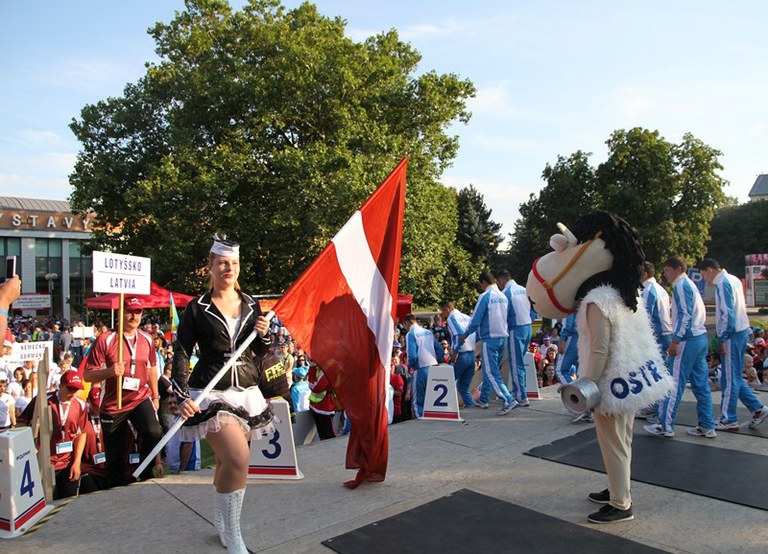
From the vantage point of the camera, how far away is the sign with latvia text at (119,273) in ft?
17.1

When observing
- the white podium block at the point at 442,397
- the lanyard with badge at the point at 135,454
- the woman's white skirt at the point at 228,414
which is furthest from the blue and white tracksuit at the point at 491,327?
the woman's white skirt at the point at 228,414

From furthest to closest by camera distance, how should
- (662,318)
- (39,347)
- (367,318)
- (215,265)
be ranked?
1. (39,347)
2. (662,318)
3. (367,318)
4. (215,265)

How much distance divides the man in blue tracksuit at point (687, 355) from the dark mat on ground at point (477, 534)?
242cm

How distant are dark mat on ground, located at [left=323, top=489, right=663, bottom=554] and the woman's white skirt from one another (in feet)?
3.03

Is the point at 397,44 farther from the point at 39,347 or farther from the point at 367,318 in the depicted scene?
the point at 367,318

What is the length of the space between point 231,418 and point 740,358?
5.71 metres

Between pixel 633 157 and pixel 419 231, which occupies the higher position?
pixel 633 157

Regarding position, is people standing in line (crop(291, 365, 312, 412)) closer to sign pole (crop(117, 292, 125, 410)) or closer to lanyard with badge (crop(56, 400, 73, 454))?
sign pole (crop(117, 292, 125, 410))

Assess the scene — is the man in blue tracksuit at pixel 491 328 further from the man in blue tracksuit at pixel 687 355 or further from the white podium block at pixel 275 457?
the white podium block at pixel 275 457

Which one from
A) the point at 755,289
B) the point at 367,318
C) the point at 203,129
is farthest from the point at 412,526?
the point at 755,289

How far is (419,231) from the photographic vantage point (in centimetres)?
2008

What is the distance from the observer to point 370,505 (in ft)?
14.3

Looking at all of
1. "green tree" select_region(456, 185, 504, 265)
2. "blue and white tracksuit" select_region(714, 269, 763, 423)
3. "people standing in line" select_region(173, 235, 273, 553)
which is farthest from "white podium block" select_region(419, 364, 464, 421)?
"green tree" select_region(456, 185, 504, 265)

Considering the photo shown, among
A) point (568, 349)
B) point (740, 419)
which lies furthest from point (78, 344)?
point (740, 419)
